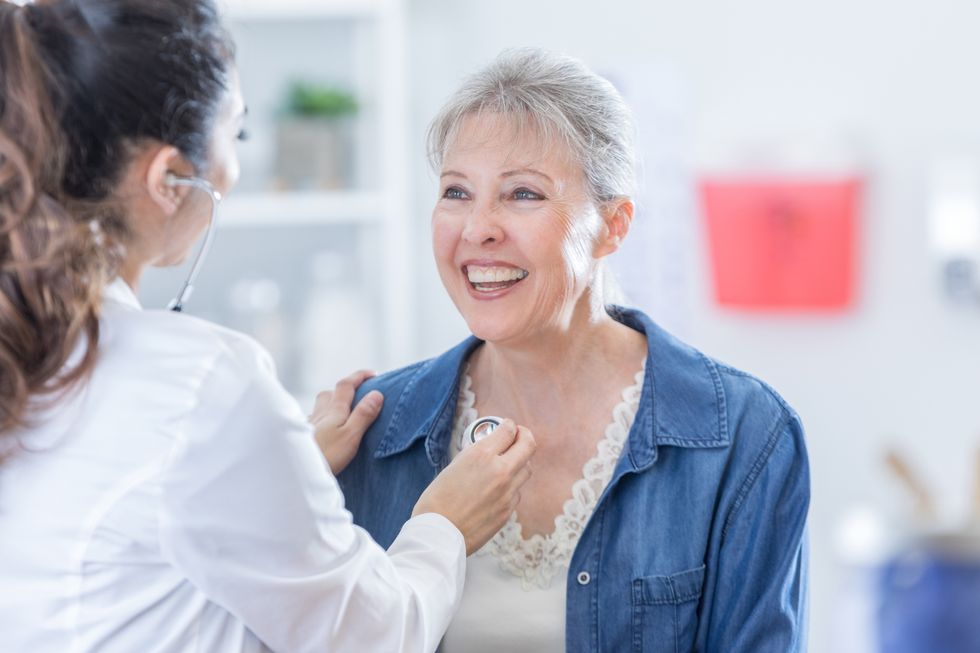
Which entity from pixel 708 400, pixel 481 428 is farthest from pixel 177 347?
pixel 708 400

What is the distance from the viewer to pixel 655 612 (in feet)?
4.29

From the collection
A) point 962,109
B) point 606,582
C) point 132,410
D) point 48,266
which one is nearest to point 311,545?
point 132,410

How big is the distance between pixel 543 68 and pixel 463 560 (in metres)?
0.63

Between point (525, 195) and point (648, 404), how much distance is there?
29cm

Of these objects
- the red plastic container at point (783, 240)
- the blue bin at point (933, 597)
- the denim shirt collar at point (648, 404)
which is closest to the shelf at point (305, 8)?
the red plastic container at point (783, 240)

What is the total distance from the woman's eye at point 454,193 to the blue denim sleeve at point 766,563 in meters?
0.47

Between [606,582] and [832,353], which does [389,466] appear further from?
[832,353]

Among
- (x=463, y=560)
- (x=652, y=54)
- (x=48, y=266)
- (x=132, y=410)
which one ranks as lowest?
(x=463, y=560)

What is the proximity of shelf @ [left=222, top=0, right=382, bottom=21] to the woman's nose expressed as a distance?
1200mm

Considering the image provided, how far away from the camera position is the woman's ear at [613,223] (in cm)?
145

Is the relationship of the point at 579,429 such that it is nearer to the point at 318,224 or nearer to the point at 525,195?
the point at 525,195

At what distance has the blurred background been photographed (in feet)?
7.84

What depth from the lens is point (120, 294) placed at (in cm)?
93

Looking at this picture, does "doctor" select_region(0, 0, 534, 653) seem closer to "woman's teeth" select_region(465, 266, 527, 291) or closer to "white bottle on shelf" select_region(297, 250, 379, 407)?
"woman's teeth" select_region(465, 266, 527, 291)
